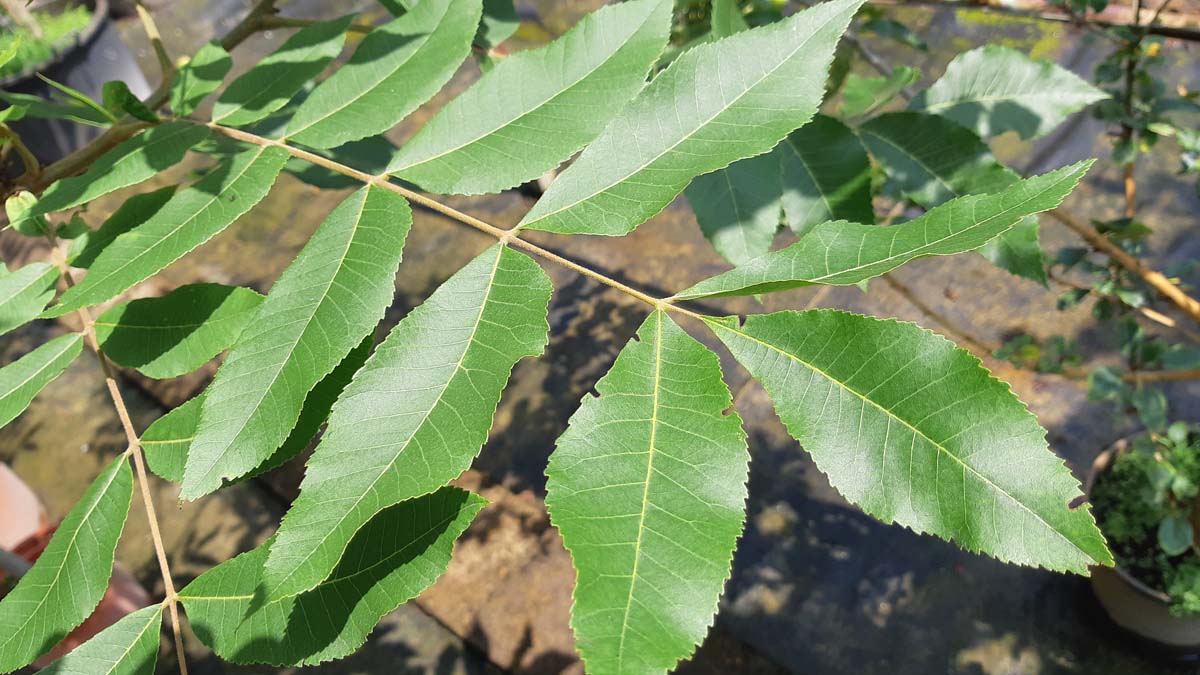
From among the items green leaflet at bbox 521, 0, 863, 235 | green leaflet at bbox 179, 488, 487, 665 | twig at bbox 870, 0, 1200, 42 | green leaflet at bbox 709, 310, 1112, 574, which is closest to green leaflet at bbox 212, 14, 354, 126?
green leaflet at bbox 521, 0, 863, 235

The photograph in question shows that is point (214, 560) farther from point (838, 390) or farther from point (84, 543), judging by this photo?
point (838, 390)

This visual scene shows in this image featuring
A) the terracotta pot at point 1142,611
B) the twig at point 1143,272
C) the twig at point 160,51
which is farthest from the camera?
the terracotta pot at point 1142,611

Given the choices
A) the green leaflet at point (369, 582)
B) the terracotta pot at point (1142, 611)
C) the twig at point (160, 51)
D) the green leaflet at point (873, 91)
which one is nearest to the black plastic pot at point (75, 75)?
the twig at point (160, 51)

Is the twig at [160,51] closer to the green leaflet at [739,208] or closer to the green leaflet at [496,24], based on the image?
the green leaflet at [496,24]

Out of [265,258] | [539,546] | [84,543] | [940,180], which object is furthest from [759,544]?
[265,258]

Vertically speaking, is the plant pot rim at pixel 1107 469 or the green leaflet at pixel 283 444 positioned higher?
the green leaflet at pixel 283 444

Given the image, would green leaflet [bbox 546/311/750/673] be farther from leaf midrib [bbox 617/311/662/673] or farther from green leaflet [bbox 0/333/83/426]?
green leaflet [bbox 0/333/83/426]
